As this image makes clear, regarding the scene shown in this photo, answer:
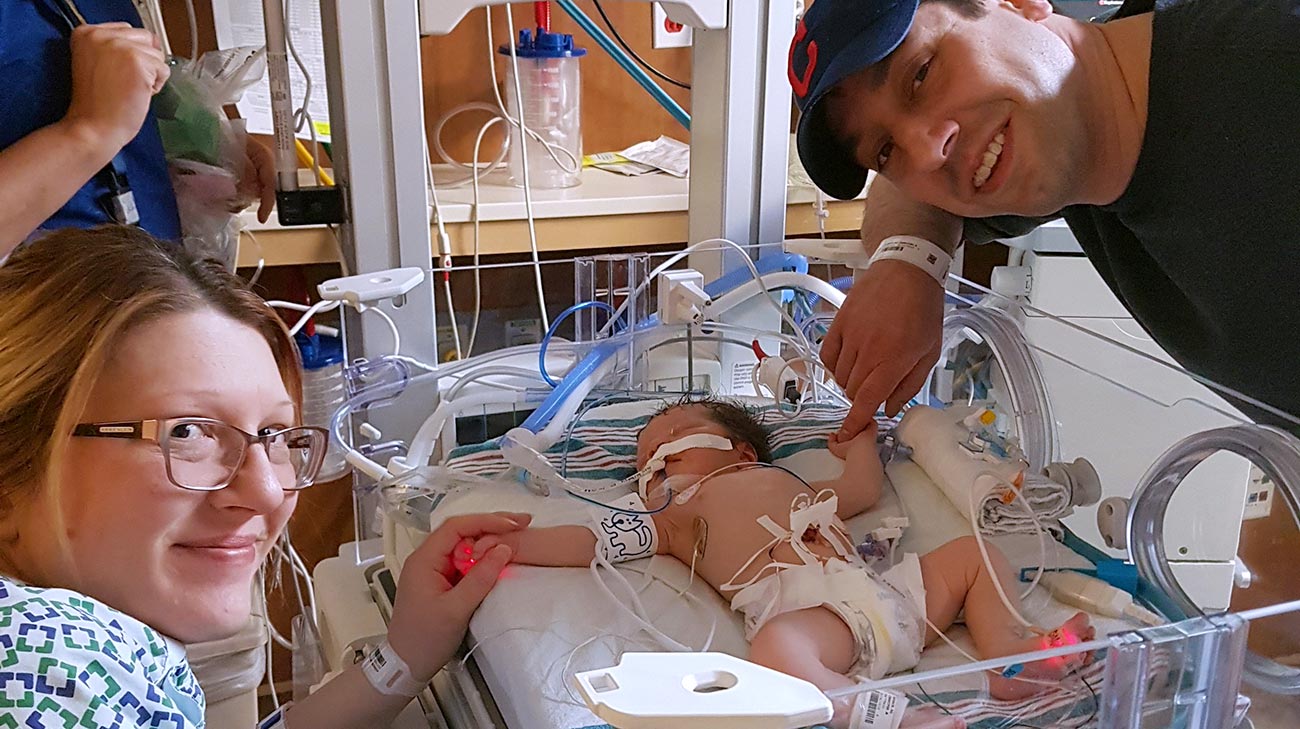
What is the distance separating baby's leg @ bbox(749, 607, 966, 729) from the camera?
91 centimetres

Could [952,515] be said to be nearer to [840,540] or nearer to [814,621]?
[840,540]

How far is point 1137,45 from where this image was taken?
0.95 m

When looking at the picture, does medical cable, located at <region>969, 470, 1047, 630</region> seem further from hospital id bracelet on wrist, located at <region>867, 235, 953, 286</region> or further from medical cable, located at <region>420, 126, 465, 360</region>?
medical cable, located at <region>420, 126, 465, 360</region>

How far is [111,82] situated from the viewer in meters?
1.13

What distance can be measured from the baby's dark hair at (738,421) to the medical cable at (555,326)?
0.46 ft

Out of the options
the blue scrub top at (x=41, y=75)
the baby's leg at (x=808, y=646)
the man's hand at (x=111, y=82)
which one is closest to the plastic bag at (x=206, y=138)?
the blue scrub top at (x=41, y=75)

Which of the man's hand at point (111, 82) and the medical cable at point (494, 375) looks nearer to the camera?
the man's hand at point (111, 82)

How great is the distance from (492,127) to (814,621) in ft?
4.31

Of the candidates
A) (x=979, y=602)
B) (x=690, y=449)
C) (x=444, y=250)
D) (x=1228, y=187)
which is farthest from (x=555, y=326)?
(x=1228, y=187)

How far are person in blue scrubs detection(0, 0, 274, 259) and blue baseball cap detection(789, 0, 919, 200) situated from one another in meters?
0.68

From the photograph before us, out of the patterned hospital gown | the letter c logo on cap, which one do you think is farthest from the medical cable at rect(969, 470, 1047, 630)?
the patterned hospital gown

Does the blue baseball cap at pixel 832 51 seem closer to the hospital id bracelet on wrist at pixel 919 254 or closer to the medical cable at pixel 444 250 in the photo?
the hospital id bracelet on wrist at pixel 919 254

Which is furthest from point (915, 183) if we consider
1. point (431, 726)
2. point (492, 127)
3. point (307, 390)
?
point (492, 127)

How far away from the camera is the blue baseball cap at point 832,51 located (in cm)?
91
